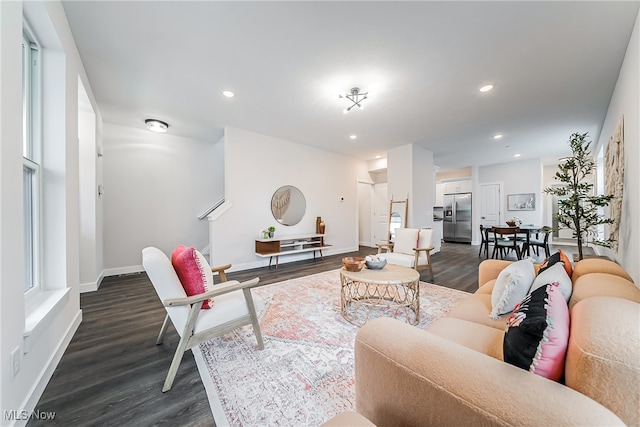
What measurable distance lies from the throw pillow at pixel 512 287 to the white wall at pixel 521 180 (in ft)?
24.5

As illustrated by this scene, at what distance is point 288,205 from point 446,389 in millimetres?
4755

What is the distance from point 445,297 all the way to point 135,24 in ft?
14.3

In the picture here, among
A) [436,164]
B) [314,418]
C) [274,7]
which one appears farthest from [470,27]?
[436,164]

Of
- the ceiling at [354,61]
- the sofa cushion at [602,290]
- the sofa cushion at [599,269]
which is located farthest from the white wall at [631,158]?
the sofa cushion at [602,290]

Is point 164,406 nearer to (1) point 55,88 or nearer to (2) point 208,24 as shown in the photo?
(1) point 55,88

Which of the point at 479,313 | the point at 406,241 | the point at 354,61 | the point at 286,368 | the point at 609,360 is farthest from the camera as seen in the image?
the point at 406,241

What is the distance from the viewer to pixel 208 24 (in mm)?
2023

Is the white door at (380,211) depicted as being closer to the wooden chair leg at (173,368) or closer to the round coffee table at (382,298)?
the round coffee table at (382,298)

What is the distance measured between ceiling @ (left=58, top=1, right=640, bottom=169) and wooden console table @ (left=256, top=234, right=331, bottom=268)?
7.35 ft

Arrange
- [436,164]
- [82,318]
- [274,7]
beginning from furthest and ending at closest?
[436,164]
[82,318]
[274,7]

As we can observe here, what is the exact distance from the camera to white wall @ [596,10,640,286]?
1948mm

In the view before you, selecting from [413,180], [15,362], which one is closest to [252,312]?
[15,362]

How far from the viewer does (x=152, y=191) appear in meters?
4.62

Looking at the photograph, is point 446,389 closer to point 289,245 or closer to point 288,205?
point 289,245
